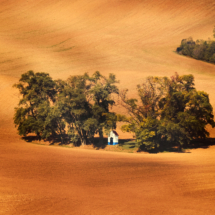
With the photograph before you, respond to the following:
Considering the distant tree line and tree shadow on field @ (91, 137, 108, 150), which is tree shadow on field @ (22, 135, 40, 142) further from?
tree shadow on field @ (91, 137, 108, 150)

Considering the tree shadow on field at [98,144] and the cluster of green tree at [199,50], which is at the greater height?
the cluster of green tree at [199,50]

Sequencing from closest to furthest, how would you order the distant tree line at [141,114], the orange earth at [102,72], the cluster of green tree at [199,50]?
1. the orange earth at [102,72]
2. the distant tree line at [141,114]
3. the cluster of green tree at [199,50]

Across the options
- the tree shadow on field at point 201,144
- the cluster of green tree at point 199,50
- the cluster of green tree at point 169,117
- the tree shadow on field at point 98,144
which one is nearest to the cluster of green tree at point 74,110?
the tree shadow on field at point 98,144

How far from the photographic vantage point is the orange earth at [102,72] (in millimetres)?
14195

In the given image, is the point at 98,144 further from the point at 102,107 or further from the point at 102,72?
the point at 102,72

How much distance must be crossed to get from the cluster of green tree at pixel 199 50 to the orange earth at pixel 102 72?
4044 mm

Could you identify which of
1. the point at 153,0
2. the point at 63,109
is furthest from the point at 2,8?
the point at 63,109

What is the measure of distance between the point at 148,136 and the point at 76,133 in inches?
390

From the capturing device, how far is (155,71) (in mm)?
70125

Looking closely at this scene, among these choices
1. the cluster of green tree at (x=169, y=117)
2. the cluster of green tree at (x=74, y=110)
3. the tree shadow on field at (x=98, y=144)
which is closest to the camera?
the cluster of green tree at (x=169, y=117)

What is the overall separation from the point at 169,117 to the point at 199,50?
57230 mm

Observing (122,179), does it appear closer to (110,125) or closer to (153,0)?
(110,125)

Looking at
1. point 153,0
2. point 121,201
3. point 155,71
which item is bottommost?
point 121,201

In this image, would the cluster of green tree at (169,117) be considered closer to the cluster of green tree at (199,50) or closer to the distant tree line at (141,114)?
the distant tree line at (141,114)
